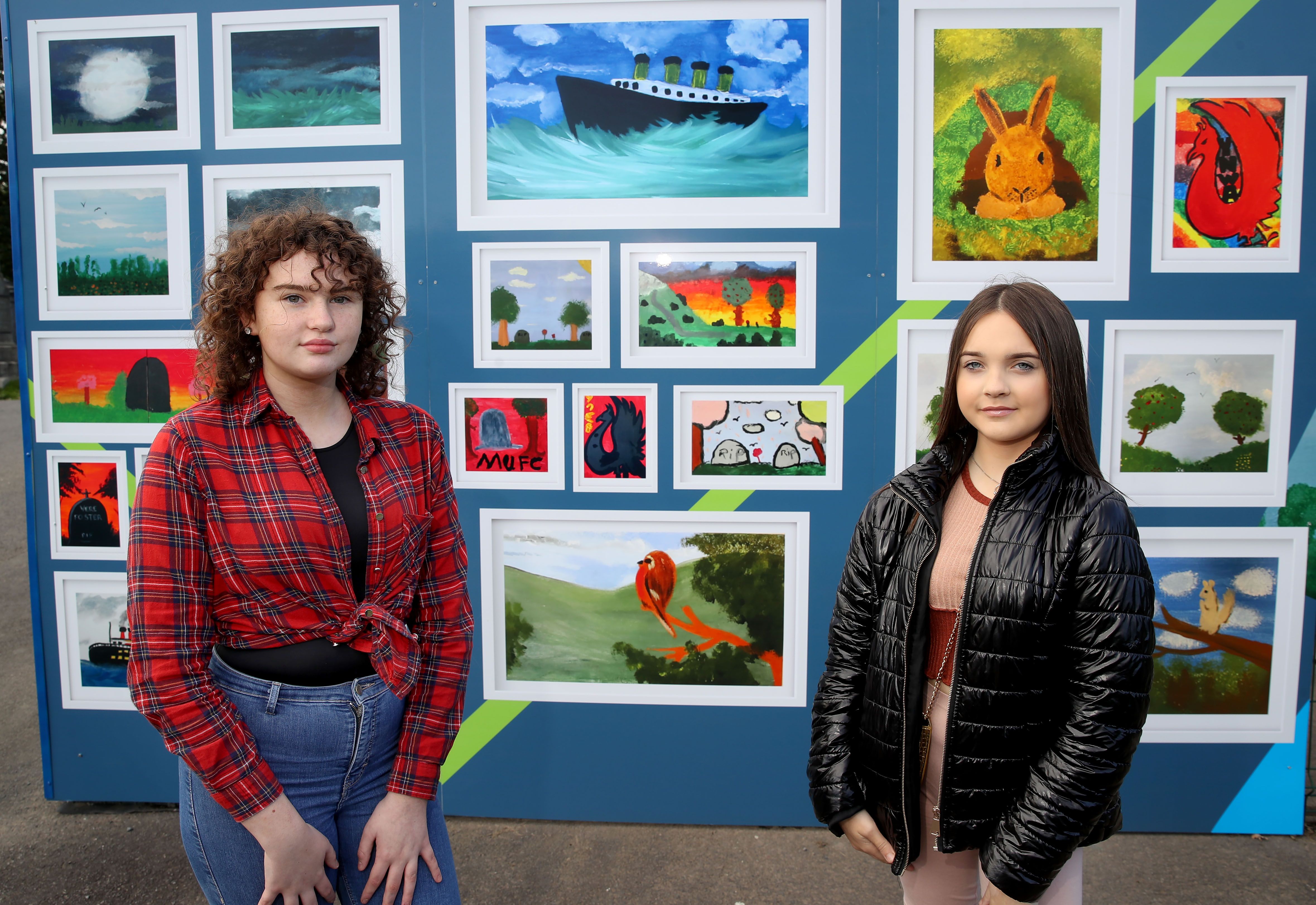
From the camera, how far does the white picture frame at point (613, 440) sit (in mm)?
2691

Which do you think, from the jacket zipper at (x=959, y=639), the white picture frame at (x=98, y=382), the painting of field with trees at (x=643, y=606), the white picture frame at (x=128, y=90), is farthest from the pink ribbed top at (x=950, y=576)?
the white picture frame at (x=128, y=90)

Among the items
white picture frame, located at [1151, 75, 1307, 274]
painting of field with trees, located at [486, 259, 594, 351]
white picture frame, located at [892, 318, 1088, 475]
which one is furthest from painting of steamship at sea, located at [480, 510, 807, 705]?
white picture frame, located at [1151, 75, 1307, 274]

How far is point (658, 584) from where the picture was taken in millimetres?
2756

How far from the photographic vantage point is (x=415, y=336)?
273 centimetres

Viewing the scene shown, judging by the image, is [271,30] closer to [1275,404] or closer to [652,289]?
[652,289]

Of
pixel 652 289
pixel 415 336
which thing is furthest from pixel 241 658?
pixel 652 289

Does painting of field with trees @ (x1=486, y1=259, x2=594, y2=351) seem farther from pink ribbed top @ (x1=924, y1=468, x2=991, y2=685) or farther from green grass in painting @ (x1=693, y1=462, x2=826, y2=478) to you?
pink ribbed top @ (x1=924, y1=468, x2=991, y2=685)

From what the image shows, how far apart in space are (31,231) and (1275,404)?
14.3ft

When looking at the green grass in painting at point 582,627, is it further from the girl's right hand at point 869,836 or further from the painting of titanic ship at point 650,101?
the painting of titanic ship at point 650,101

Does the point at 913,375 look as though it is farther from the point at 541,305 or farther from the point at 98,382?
the point at 98,382

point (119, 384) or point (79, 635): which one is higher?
point (119, 384)

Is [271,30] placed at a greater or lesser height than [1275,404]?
greater

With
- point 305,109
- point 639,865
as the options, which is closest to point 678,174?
point 305,109

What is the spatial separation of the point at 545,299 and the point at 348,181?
2.61 ft
